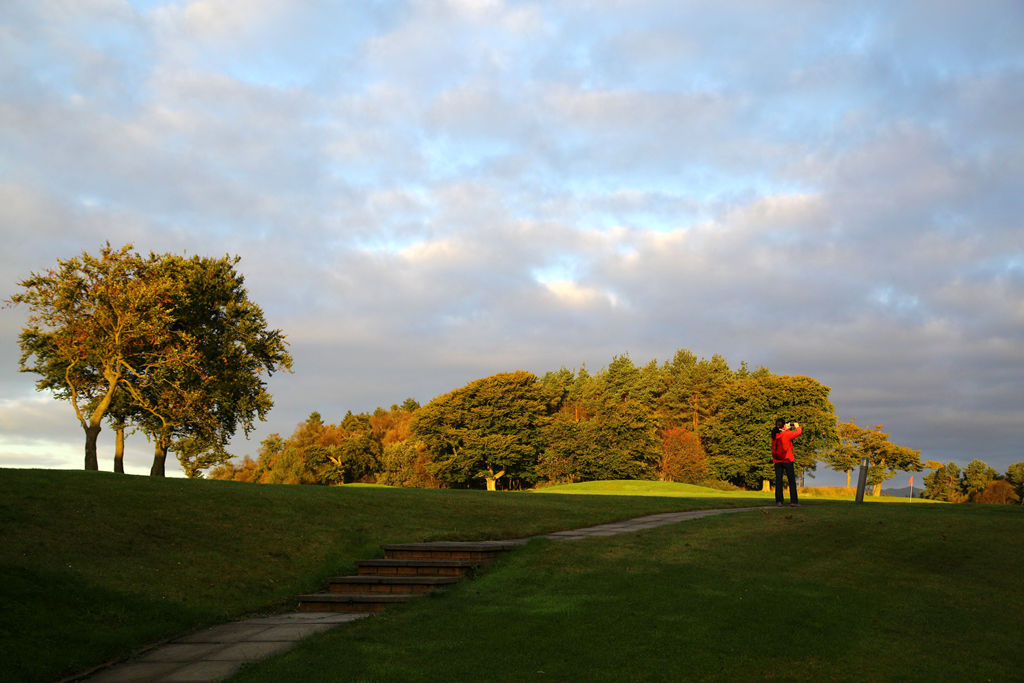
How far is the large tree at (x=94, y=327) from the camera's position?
31.9m

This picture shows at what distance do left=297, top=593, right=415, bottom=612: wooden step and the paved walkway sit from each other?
0.22 meters

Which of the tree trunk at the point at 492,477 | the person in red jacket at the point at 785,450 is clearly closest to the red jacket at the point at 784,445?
the person in red jacket at the point at 785,450

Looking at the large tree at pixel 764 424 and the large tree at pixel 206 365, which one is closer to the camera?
the large tree at pixel 206 365

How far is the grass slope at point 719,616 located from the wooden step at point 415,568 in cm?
68

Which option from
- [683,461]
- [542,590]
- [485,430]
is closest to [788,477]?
[542,590]

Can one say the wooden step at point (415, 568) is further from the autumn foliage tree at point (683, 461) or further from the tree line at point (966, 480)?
the autumn foliage tree at point (683, 461)

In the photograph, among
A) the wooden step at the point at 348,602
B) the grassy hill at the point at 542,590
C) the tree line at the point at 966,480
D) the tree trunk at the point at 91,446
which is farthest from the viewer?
the tree line at the point at 966,480

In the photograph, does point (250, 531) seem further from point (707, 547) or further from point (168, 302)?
point (168, 302)

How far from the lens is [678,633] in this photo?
7703 mm

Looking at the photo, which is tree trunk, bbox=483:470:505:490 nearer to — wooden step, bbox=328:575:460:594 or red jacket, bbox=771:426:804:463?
red jacket, bbox=771:426:804:463

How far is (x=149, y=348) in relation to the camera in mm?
33562

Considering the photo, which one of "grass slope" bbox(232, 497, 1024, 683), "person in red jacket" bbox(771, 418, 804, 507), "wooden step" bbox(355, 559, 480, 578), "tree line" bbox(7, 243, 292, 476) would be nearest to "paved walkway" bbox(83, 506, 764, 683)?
"grass slope" bbox(232, 497, 1024, 683)

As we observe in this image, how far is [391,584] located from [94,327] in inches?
1103

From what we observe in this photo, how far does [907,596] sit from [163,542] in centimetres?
1209
